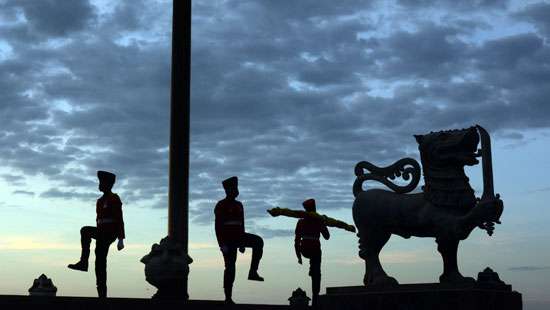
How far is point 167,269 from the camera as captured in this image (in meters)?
13.0

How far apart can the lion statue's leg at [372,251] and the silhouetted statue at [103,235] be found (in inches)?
149

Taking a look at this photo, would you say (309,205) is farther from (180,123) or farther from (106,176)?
(106,176)

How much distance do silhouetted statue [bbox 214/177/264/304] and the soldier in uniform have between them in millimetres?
1885

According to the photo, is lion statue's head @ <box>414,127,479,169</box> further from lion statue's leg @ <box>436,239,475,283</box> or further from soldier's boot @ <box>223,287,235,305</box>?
soldier's boot @ <box>223,287,235,305</box>

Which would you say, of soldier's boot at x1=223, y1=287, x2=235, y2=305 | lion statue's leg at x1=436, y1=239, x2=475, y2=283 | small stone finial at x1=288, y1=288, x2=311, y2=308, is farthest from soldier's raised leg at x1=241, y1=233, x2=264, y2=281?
small stone finial at x1=288, y1=288, x2=311, y2=308

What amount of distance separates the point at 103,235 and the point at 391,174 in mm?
4632

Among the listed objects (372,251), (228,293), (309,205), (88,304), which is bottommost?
(88,304)

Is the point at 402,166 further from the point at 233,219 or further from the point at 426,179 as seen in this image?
the point at 233,219

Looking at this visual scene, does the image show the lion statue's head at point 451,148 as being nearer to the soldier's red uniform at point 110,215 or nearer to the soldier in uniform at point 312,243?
the soldier in uniform at point 312,243

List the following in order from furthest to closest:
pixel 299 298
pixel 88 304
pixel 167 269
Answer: pixel 299 298 < pixel 167 269 < pixel 88 304

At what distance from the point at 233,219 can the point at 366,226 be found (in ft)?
7.08

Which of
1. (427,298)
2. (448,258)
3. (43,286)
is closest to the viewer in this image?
(427,298)

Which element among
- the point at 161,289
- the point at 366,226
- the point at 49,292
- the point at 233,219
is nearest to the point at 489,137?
the point at 366,226

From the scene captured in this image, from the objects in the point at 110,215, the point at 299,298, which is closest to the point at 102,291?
the point at 110,215
